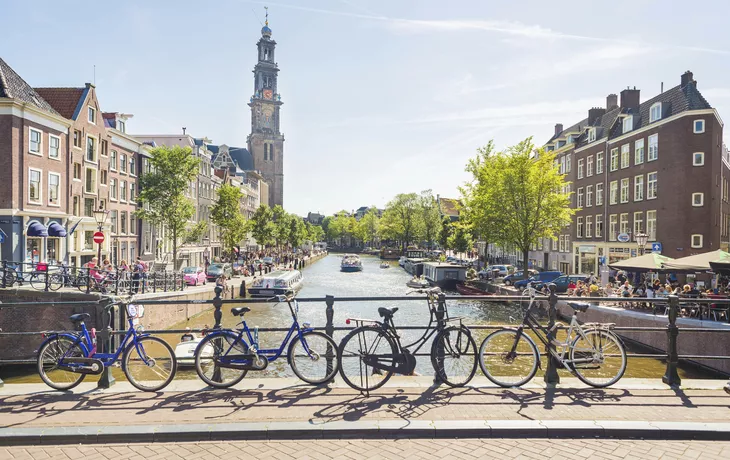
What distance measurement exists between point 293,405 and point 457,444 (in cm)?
216

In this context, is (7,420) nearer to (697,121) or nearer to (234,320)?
(234,320)

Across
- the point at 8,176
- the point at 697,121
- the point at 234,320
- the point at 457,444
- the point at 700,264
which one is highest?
the point at 697,121

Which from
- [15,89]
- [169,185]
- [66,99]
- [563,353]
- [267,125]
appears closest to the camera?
[563,353]

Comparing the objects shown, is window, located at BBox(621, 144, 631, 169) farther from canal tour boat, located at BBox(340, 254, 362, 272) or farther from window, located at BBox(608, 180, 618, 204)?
canal tour boat, located at BBox(340, 254, 362, 272)

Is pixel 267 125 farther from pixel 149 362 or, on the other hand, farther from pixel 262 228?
pixel 149 362

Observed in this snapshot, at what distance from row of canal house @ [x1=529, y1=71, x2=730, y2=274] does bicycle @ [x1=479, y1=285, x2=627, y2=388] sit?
28341 millimetres

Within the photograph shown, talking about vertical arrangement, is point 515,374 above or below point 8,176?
below

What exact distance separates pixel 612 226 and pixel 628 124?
29.6 ft

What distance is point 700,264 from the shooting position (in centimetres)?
2006

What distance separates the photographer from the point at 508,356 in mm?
7289

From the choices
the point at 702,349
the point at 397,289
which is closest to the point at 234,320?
the point at 397,289

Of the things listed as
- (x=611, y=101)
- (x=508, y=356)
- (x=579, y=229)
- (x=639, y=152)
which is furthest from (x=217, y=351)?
(x=611, y=101)

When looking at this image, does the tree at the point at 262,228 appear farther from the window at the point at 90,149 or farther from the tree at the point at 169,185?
the window at the point at 90,149

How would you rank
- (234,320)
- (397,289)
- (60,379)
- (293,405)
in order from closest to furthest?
(293,405), (60,379), (234,320), (397,289)
